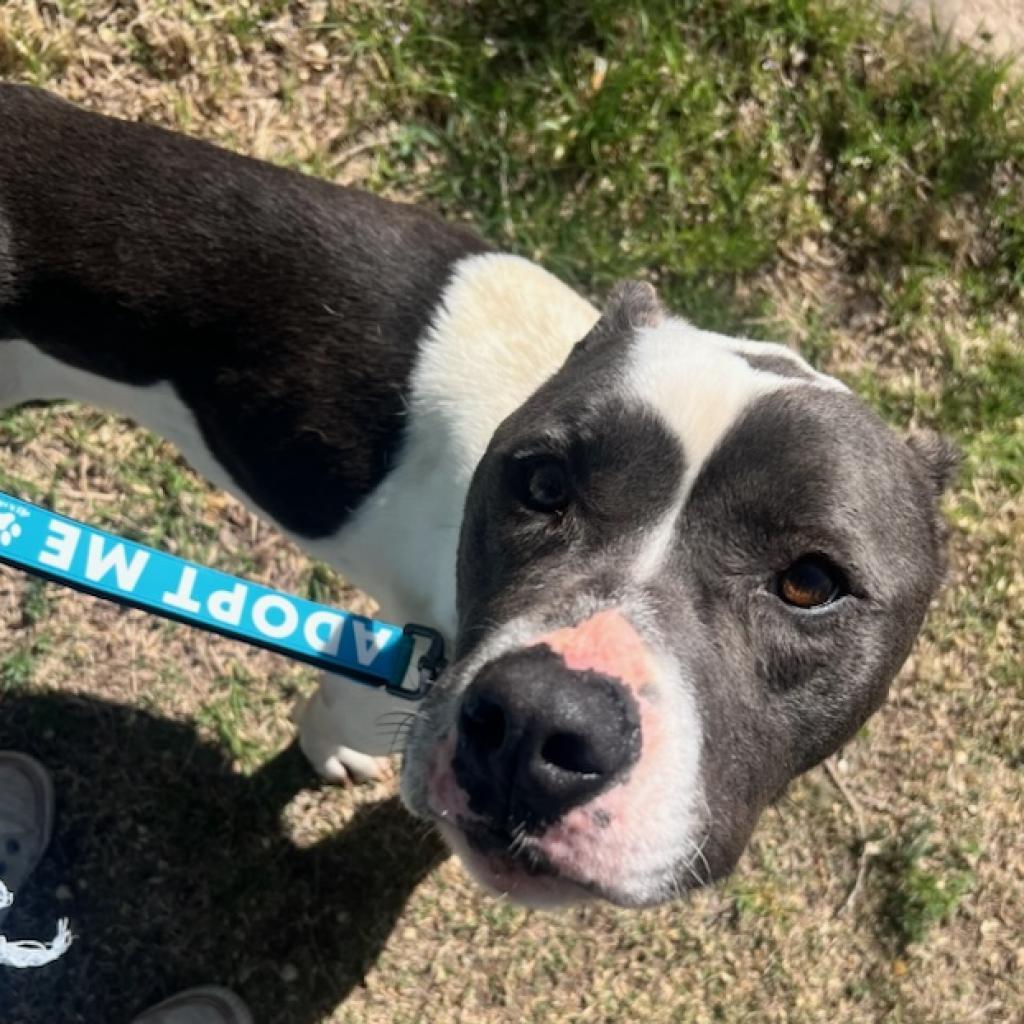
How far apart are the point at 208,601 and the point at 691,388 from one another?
1.23 m

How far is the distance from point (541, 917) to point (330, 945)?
2.36 ft

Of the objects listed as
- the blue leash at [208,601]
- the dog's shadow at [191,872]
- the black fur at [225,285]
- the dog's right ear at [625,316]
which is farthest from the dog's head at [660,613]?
the dog's shadow at [191,872]

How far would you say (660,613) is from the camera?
91.4 inches

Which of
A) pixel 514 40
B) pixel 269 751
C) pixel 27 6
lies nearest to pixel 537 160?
pixel 514 40

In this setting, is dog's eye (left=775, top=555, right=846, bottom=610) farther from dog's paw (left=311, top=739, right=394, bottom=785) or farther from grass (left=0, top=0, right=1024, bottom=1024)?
grass (left=0, top=0, right=1024, bottom=1024)

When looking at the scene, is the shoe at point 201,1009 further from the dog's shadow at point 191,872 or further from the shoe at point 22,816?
the shoe at point 22,816

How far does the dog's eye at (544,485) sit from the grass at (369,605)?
6.30ft

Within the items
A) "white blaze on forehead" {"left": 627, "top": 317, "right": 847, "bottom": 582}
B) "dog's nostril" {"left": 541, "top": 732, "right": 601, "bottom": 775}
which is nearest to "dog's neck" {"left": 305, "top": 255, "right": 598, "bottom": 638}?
"white blaze on forehead" {"left": 627, "top": 317, "right": 847, "bottom": 582}

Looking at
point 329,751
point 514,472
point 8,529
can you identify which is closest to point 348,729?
point 329,751

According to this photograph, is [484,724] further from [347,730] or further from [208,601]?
[347,730]

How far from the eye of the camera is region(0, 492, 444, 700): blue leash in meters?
2.86

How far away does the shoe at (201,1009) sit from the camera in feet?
12.7

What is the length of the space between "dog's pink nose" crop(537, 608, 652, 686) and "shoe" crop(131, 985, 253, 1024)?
2.43 metres

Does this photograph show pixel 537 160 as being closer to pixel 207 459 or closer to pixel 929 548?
pixel 207 459
